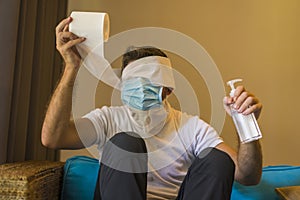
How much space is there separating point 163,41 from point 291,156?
809mm

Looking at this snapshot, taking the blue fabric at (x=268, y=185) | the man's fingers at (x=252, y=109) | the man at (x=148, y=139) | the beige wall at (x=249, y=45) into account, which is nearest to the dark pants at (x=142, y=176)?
the man at (x=148, y=139)

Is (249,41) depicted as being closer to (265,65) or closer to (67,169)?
(265,65)

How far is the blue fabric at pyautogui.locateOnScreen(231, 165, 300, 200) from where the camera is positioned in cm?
122

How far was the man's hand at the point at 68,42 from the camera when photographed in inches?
36.9

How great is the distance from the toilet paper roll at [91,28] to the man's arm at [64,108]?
0.14ft

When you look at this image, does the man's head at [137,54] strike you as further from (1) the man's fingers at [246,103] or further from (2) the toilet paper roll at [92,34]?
(1) the man's fingers at [246,103]

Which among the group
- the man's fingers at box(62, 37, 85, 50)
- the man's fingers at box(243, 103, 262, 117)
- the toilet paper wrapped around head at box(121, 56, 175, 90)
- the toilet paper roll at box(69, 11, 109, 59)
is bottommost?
the man's fingers at box(243, 103, 262, 117)

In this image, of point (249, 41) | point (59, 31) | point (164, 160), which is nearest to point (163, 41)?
point (249, 41)

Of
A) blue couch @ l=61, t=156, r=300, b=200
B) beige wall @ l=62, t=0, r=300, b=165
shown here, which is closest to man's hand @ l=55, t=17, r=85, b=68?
blue couch @ l=61, t=156, r=300, b=200

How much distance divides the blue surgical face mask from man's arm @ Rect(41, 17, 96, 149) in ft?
0.51

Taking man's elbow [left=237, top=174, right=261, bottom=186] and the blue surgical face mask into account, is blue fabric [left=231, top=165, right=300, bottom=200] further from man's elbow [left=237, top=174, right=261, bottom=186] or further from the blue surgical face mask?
the blue surgical face mask

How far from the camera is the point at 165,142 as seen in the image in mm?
1198

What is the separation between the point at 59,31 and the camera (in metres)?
0.96

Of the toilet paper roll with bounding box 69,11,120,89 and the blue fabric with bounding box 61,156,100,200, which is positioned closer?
the toilet paper roll with bounding box 69,11,120,89
